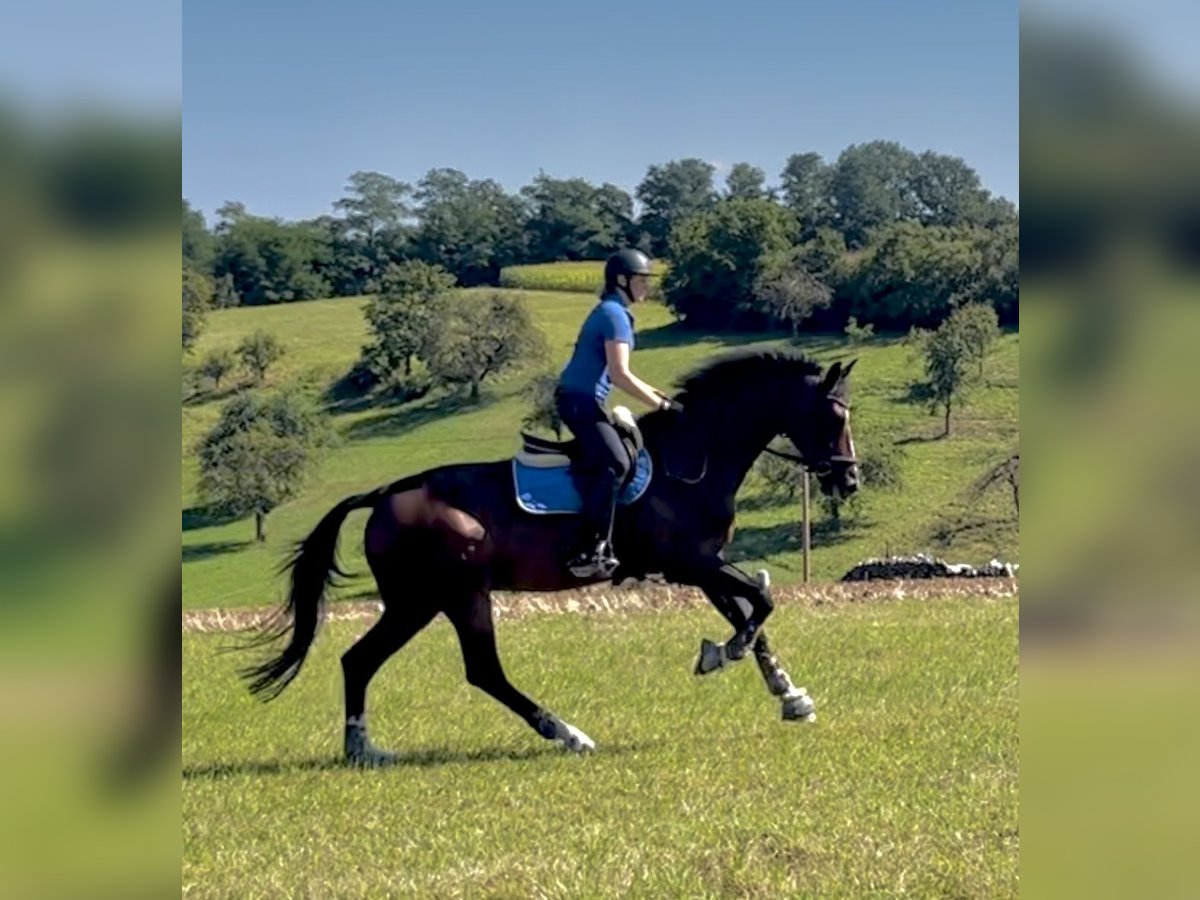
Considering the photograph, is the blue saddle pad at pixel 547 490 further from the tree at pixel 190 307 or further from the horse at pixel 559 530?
the tree at pixel 190 307

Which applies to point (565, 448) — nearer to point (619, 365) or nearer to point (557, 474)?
point (557, 474)

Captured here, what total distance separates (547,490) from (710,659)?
1.47 metres

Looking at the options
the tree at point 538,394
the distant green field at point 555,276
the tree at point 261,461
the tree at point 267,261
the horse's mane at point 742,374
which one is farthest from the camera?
the tree at point 267,261

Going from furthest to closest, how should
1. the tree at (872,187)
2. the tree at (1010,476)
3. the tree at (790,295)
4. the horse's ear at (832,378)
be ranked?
the tree at (872,187), the tree at (790,295), the horse's ear at (832,378), the tree at (1010,476)

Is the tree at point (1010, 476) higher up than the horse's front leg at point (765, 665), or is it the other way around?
the tree at point (1010, 476)

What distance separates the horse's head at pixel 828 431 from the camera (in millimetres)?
8383

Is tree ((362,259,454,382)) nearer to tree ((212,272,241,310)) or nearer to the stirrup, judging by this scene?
tree ((212,272,241,310))

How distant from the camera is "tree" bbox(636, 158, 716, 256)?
7781cm

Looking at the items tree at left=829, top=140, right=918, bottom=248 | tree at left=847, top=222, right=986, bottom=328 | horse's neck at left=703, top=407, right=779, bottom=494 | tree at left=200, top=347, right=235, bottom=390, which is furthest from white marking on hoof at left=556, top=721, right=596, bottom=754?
tree at left=829, top=140, right=918, bottom=248

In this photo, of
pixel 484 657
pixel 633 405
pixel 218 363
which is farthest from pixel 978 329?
pixel 484 657

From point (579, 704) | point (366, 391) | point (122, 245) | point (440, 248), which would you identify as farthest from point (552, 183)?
point (122, 245)

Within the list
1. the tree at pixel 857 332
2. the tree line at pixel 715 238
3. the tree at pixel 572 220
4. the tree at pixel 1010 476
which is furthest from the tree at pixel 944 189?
the tree at pixel 1010 476

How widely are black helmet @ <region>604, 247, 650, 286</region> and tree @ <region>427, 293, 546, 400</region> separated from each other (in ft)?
158

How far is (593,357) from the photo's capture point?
784 centimetres
